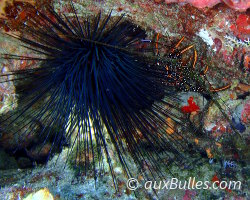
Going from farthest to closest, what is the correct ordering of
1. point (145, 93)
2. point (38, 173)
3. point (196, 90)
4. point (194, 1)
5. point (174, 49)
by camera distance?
1. point (196, 90)
2. point (174, 49)
3. point (145, 93)
4. point (38, 173)
5. point (194, 1)

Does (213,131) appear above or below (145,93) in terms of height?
below

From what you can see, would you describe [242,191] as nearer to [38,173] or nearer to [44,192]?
[44,192]

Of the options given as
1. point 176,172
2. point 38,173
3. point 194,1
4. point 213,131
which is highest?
point 194,1

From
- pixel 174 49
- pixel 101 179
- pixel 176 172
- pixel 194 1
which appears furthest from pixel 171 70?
pixel 101 179

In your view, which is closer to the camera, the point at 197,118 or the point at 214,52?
the point at 214,52

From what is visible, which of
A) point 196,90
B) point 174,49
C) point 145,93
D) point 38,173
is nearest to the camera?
point 38,173

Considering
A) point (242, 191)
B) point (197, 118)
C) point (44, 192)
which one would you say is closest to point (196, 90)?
point (197, 118)
